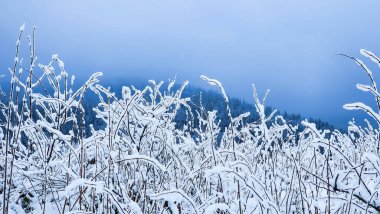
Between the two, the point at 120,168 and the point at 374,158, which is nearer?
the point at 374,158

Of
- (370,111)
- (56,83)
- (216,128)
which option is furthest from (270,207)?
(216,128)

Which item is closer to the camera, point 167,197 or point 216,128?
point 167,197

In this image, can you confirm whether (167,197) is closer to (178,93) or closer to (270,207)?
(270,207)

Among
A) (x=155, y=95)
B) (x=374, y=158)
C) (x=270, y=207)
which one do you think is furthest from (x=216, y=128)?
(x=374, y=158)

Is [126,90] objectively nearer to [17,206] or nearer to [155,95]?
[155,95]

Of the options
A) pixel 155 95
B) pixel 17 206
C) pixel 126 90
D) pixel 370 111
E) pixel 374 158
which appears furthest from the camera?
pixel 155 95

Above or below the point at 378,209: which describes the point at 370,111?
above

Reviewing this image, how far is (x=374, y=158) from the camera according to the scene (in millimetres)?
1534

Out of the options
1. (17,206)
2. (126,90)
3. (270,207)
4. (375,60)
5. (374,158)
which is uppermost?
(375,60)

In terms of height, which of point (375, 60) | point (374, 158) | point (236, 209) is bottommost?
point (236, 209)

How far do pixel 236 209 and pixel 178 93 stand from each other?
110 cm

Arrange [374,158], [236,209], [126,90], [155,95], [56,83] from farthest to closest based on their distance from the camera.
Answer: [155,95]
[56,83]
[126,90]
[236,209]
[374,158]

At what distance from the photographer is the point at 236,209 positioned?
2230 mm

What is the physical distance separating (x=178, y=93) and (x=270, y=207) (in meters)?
1.43
